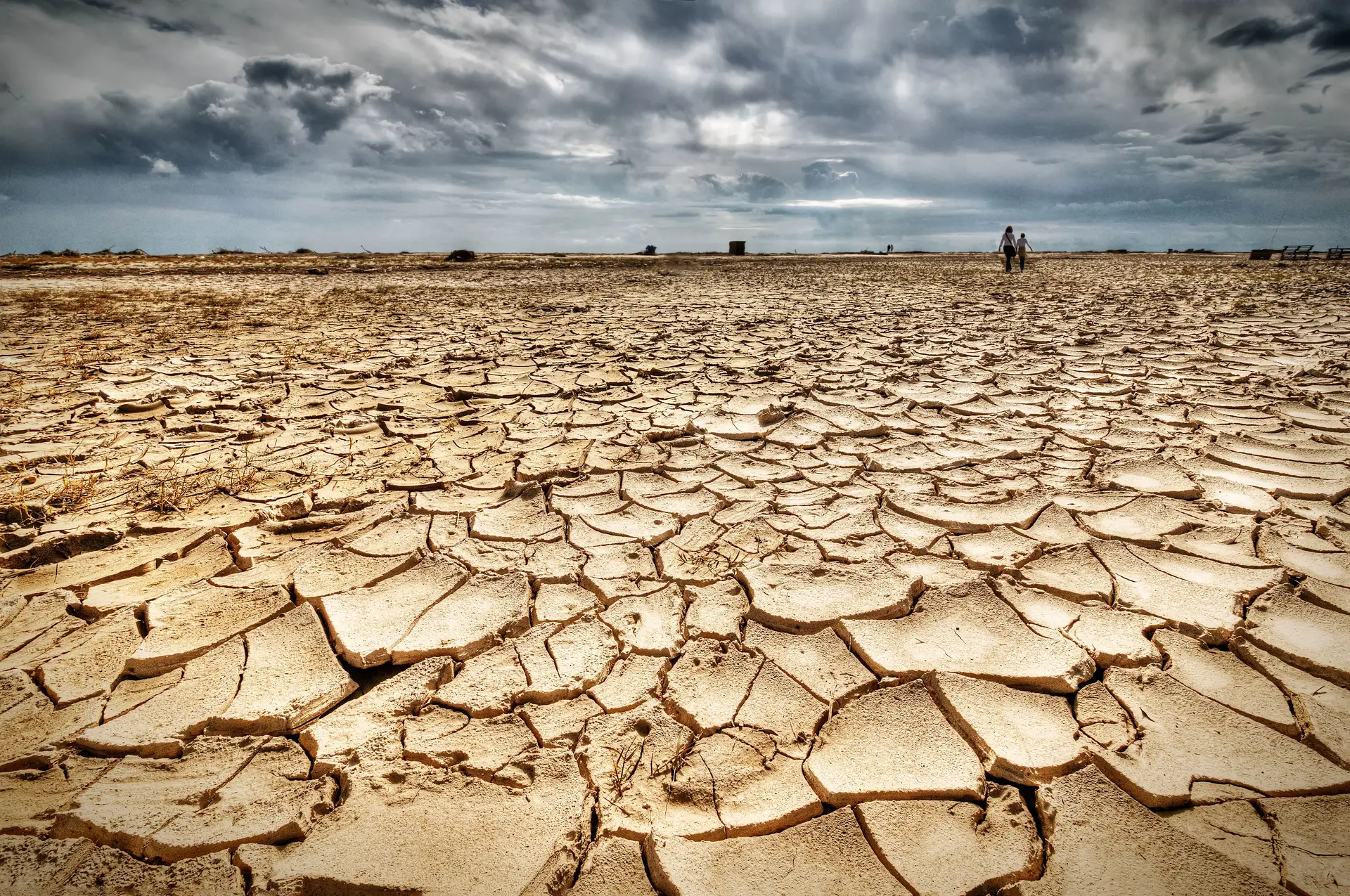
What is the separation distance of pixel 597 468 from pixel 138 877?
5.58 feet

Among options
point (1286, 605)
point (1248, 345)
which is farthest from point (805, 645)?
point (1248, 345)

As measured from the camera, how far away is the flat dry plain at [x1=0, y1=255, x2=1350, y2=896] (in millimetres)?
925

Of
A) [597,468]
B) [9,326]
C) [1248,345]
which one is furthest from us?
[9,326]

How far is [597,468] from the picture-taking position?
238 cm

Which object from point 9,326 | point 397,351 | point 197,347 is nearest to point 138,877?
point 397,351

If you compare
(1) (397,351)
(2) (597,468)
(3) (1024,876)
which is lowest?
(3) (1024,876)

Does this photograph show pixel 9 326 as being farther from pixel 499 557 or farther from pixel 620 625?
pixel 620 625

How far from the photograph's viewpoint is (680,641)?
1395 millimetres

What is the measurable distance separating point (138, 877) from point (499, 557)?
3.23 feet

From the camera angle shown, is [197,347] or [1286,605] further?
[197,347]

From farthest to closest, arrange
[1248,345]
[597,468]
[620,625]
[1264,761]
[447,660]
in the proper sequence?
[1248,345] < [597,468] < [620,625] < [447,660] < [1264,761]

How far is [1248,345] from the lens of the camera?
4277 mm

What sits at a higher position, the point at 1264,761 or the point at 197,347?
the point at 197,347

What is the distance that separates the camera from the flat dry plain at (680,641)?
0.93 m
